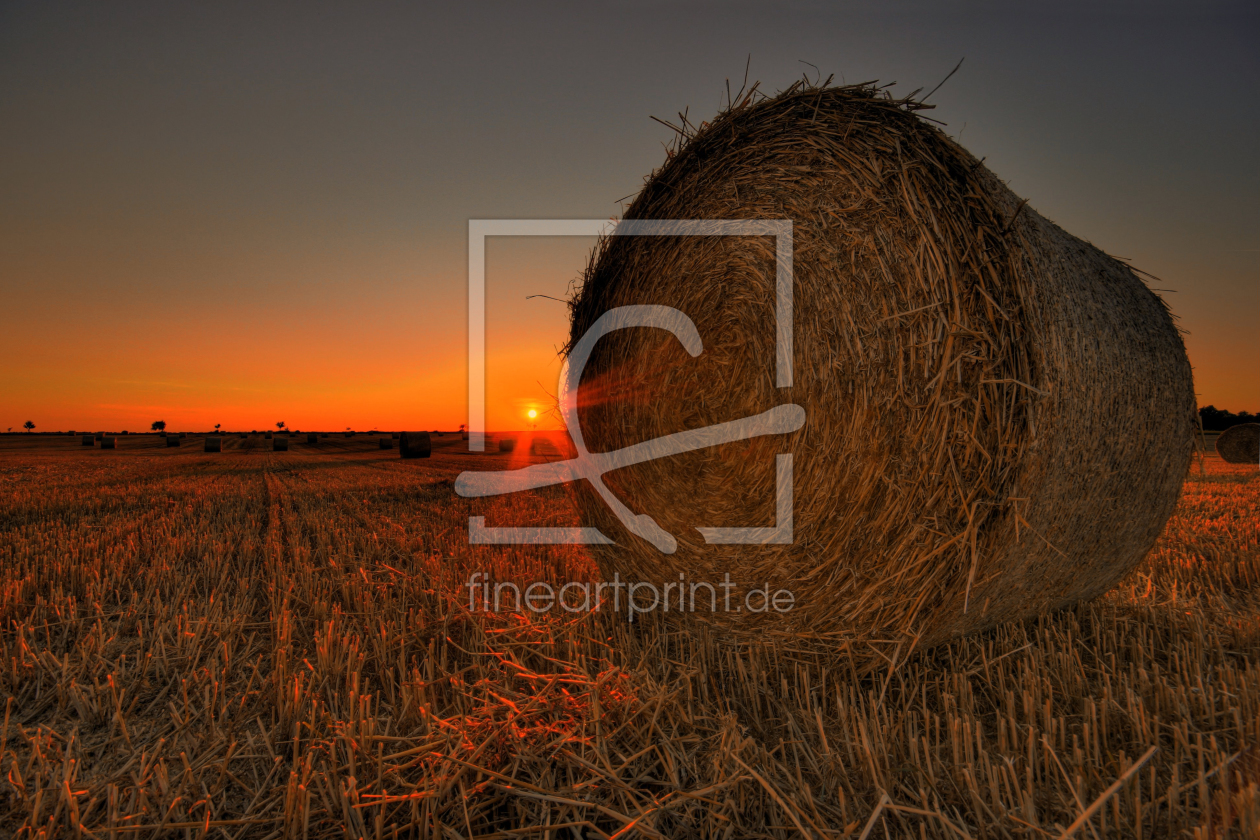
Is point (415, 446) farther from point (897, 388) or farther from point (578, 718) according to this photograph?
point (897, 388)

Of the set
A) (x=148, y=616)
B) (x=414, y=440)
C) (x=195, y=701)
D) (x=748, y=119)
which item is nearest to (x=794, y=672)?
(x=195, y=701)

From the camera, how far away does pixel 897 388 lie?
2.50 metres

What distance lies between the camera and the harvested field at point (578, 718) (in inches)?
67.1

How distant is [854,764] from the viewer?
1.96 metres

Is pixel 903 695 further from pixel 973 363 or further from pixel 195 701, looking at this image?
pixel 195 701

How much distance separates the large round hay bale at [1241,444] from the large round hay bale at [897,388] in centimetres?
Result: 1497

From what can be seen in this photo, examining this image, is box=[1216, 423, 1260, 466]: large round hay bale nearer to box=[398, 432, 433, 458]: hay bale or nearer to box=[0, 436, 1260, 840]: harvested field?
box=[0, 436, 1260, 840]: harvested field

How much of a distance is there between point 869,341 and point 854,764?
1636mm
